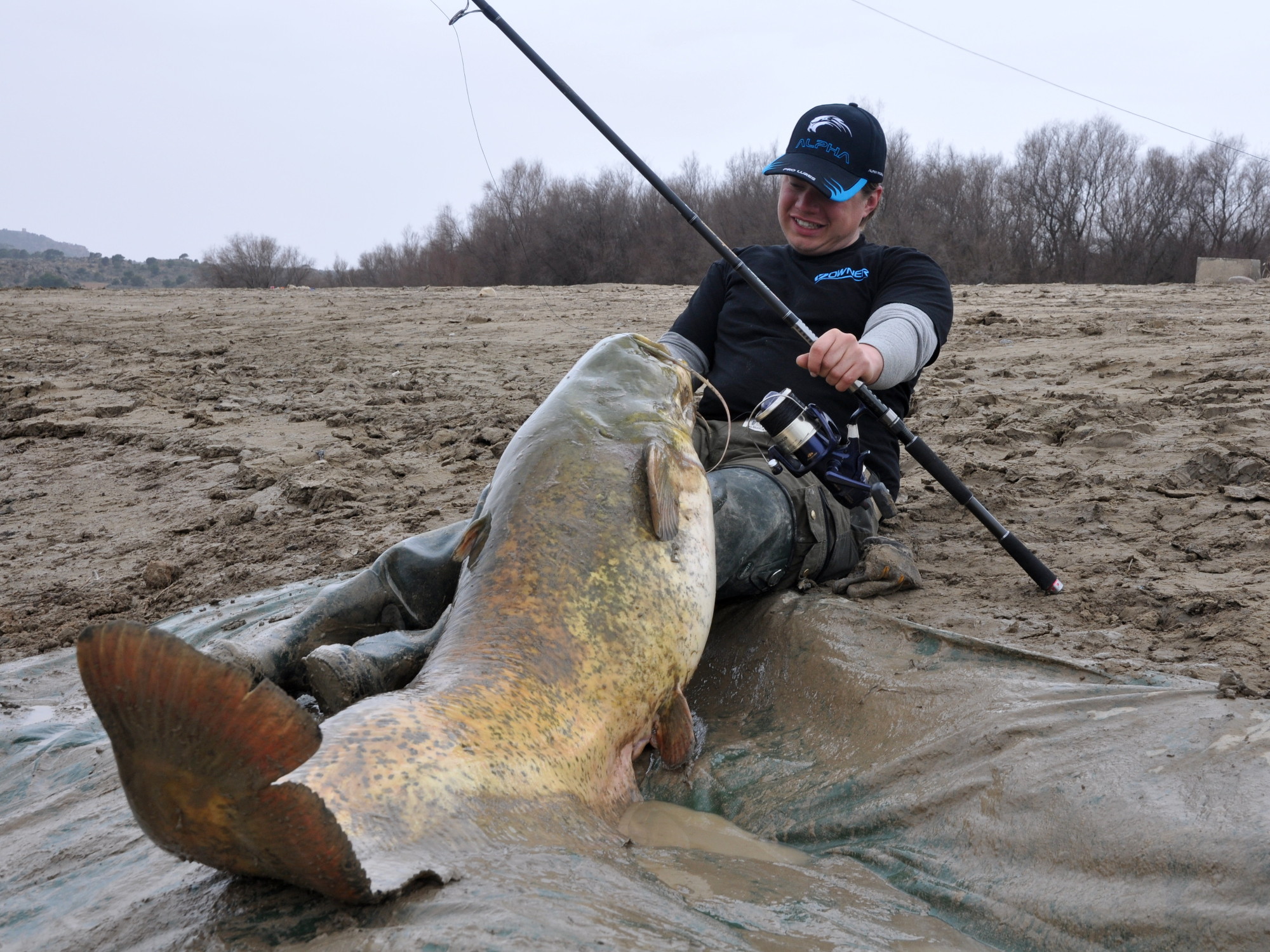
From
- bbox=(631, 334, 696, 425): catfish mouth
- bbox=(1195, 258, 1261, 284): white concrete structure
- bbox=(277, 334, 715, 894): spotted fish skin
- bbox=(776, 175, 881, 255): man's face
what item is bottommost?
bbox=(277, 334, 715, 894): spotted fish skin

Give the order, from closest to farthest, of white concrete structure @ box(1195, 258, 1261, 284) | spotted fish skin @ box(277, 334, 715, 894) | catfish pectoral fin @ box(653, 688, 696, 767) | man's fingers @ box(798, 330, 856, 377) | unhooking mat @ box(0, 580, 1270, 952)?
1. unhooking mat @ box(0, 580, 1270, 952)
2. spotted fish skin @ box(277, 334, 715, 894)
3. catfish pectoral fin @ box(653, 688, 696, 767)
4. man's fingers @ box(798, 330, 856, 377)
5. white concrete structure @ box(1195, 258, 1261, 284)

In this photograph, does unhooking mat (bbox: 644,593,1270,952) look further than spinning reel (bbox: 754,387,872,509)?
No

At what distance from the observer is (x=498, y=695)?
77.7 inches

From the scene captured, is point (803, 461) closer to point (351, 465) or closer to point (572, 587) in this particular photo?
point (572, 587)

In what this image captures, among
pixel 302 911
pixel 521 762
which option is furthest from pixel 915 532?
pixel 302 911

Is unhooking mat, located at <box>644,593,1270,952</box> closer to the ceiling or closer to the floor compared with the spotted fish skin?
closer to the floor

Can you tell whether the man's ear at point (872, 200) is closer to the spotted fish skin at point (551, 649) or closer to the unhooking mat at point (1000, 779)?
the spotted fish skin at point (551, 649)

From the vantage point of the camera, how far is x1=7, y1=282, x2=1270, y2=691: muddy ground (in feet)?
9.96

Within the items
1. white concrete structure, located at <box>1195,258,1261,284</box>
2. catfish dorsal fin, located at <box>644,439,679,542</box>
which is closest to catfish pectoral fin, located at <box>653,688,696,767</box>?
catfish dorsal fin, located at <box>644,439,679,542</box>

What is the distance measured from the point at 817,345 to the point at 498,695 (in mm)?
1536

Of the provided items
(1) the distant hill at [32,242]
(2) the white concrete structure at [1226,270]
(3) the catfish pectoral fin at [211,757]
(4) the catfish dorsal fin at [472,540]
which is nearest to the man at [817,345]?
(4) the catfish dorsal fin at [472,540]

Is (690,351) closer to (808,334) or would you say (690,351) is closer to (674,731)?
(808,334)

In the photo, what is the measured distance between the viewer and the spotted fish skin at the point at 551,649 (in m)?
1.63

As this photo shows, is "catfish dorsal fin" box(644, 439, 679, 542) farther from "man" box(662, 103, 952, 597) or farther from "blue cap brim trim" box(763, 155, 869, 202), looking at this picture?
"blue cap brim trim" box(763, 155, 869, 202)
